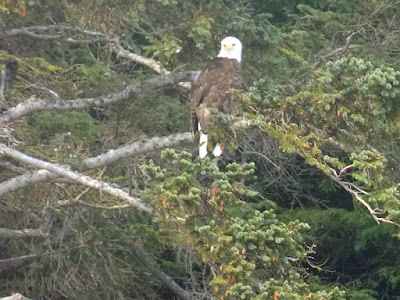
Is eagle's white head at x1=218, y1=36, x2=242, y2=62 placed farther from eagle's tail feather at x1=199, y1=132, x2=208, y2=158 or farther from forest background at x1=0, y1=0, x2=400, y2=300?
eagle's tail feather at x1=199, y1=132, x2=208, y2=158

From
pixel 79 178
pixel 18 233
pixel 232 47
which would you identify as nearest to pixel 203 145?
pixel 79 178

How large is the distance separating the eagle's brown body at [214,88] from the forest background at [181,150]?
152 millimetres

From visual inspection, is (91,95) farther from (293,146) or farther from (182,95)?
(293,146)

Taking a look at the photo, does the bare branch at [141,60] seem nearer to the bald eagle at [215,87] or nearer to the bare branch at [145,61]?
the bare branch at [145,61]

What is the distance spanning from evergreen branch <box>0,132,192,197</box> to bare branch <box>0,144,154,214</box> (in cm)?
14

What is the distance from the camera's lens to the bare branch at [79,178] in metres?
7.34

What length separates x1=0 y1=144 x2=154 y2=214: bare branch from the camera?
24.1 ft

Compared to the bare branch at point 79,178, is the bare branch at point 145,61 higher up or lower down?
higher up

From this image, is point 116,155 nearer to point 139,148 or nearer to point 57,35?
point 139,148

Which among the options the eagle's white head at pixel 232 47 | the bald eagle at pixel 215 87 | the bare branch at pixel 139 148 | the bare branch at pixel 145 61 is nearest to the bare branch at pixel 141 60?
the bare branch at pixel 145 61

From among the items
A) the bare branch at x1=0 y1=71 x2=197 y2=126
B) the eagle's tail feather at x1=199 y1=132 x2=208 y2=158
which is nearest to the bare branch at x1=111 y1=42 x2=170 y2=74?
the bare branch at x1=0 y1=71 x2=197 y2=126

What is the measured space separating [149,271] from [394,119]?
3860 millimetres

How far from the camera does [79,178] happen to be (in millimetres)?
7609

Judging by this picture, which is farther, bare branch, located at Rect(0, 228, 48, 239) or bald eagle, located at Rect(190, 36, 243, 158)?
bare branch, located at Rect(0, 228, 48, 239)
